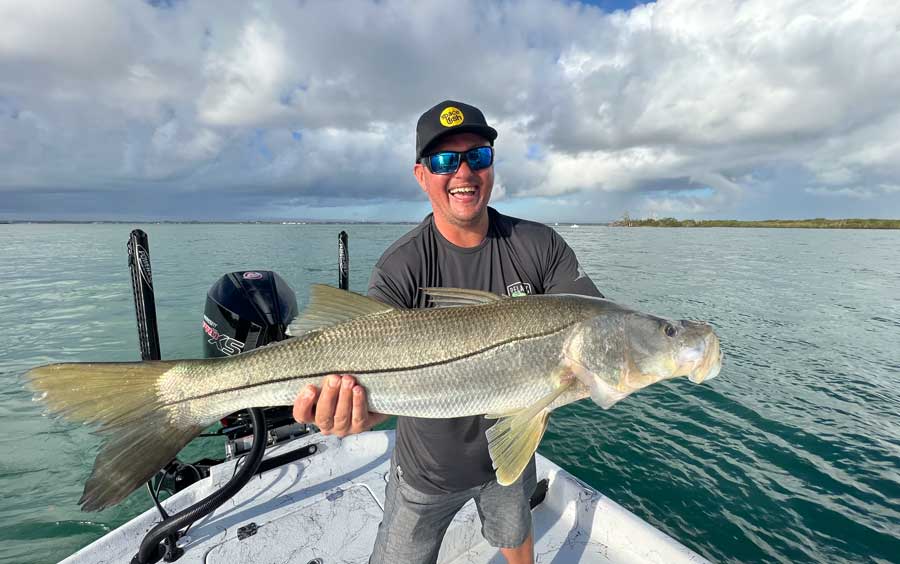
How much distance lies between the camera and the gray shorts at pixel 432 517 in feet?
8.77

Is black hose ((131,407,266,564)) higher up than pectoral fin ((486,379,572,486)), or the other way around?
pectoral fin ((486,379,572,486))

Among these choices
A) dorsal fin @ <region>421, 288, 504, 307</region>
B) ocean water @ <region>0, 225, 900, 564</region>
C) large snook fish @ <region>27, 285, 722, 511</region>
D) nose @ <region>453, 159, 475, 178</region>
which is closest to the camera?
large snook fish @ <region>27, 285, 722, 511</region>

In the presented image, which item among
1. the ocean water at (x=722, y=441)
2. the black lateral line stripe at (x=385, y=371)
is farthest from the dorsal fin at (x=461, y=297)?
the ocean water at (x=722, y=441)

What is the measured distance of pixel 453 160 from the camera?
2.80 meters

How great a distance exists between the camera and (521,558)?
3090mm

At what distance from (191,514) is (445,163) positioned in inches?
123

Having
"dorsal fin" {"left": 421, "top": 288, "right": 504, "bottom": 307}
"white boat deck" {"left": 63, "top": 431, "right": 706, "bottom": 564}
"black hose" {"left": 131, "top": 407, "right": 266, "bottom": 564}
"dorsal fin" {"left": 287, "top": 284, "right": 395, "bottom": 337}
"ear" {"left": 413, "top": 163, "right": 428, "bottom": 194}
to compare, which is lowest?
"white boat deck" {"left": 63, "top": 431, "right": 706, "bottom": 564}

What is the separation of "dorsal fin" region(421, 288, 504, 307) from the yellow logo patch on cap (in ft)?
3.65

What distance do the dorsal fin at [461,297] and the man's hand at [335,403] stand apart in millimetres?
698

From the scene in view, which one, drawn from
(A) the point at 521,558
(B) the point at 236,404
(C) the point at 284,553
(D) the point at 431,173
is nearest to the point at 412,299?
(D) the point at 431,173

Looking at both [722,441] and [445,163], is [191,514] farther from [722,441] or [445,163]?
[722,441]

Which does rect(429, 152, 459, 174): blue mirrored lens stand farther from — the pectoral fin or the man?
the pectoral fin

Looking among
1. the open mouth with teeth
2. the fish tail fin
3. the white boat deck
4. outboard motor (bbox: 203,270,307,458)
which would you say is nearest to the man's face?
the open mouth with teeth

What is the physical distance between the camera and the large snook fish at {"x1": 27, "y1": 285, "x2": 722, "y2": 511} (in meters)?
2.29
